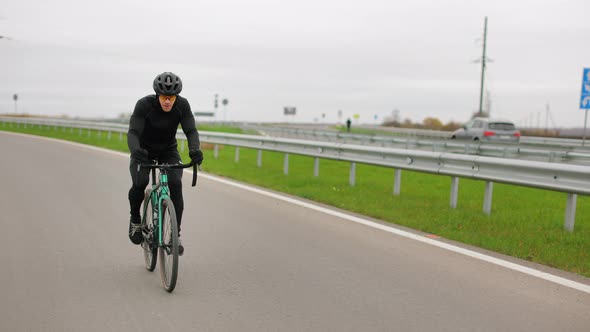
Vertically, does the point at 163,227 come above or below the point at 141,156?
below

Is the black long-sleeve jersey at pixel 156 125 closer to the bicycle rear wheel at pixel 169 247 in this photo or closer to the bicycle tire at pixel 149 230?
the bicycle tire at pixel 149 230

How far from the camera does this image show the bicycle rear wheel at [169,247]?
192 inches

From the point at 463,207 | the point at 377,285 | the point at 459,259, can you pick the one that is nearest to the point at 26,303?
the point at 377,285

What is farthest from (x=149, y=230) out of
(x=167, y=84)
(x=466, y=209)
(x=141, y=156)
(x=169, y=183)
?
(x=466, y=209)

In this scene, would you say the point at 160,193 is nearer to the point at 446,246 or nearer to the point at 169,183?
the point at 169,183

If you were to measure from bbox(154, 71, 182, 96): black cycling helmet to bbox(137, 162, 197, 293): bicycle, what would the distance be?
61 centimetres

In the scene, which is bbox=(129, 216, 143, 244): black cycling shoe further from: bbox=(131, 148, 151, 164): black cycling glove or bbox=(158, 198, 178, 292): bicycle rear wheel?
bbox=(131, 148, 151, 164): black cycling glove

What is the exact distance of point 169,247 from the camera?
5.06 m

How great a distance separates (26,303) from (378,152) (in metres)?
7.80

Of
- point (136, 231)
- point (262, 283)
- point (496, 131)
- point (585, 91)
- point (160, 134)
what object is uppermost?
point (585, 91)

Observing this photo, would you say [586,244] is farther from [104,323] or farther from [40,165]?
[40,165]

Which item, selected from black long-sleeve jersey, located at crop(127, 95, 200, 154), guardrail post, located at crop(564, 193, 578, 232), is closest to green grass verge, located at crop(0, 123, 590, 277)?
guardrail post, located at crop(564, 193, 578, 232)

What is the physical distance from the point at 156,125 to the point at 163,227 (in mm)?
875

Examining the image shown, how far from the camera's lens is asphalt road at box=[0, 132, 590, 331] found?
14.4 feet
